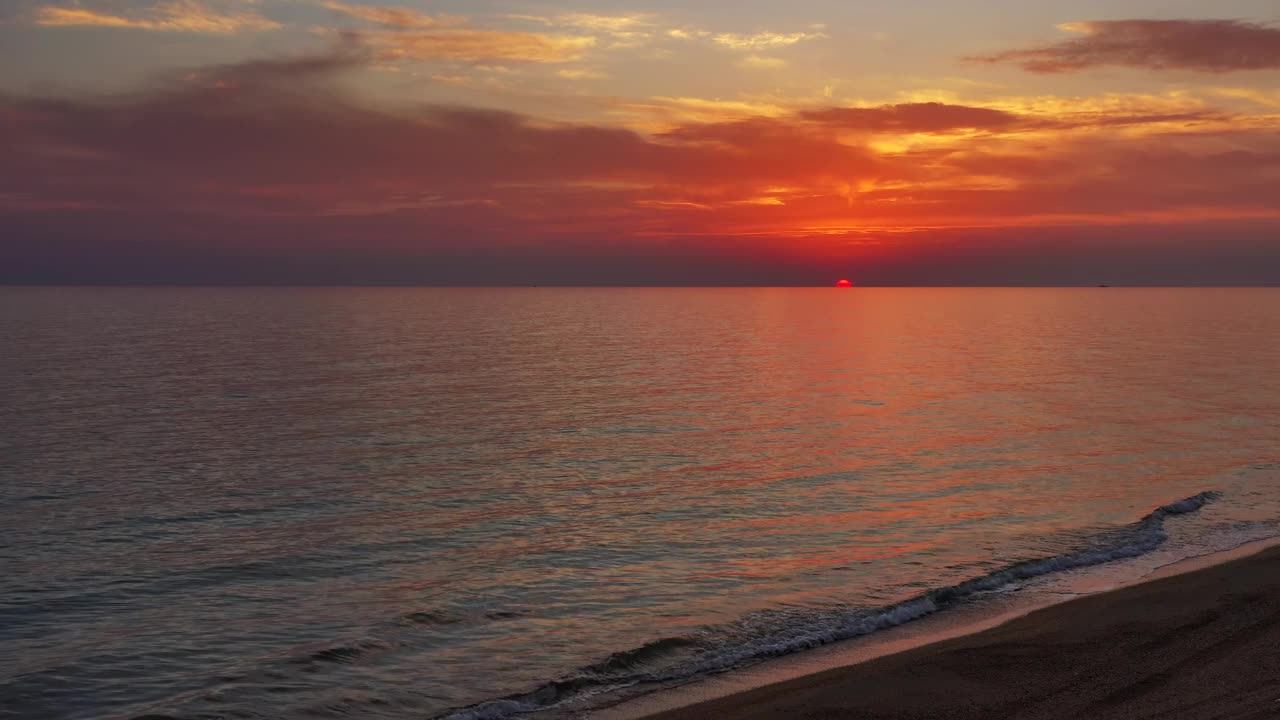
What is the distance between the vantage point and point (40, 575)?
2247cm

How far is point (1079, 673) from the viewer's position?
15633mm

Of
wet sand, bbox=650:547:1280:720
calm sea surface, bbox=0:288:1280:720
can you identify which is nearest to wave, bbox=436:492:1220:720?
calm sea surface, bbox=0:288:1280:720

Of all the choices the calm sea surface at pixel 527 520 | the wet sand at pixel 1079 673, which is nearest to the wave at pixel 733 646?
the calm sea surface at pixel 527 520

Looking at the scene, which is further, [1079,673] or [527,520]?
[527,520]

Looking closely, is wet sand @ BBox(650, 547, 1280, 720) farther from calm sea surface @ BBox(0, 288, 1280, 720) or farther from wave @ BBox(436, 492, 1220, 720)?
calm sea surface @ BBox(0, 288, 1280, 720)

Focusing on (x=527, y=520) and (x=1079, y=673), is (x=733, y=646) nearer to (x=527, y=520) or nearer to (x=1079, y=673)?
(x=1079, y=673)

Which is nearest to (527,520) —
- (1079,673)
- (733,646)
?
(733,646)

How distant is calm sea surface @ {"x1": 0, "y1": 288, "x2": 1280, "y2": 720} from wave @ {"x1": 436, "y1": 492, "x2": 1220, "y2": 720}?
0.07 m

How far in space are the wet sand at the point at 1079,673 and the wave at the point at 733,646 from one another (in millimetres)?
1631

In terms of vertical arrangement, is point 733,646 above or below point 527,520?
below

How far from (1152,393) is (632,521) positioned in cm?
4538

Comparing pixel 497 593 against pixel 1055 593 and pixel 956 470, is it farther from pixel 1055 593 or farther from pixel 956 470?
pixel 956 470

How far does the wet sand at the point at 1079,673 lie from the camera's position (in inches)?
550

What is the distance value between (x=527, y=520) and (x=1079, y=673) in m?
16.1
